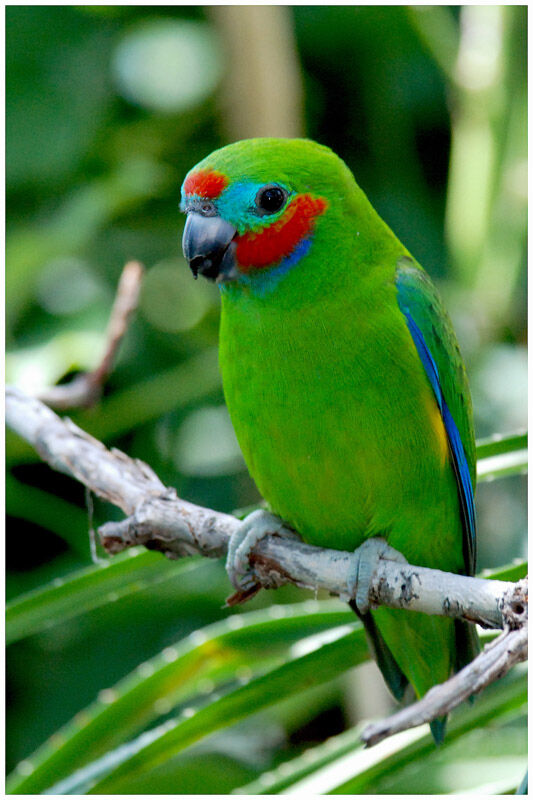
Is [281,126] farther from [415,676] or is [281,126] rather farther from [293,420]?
[415,676]

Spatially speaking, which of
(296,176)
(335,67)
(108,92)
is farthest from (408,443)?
(108,92)

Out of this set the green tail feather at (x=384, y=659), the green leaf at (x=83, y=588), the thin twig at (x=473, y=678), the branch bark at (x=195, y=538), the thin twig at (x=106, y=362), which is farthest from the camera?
the thin twig at (x=106, y=362)

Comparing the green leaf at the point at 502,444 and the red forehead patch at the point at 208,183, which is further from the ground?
the red forehead patch at the point at 208,183

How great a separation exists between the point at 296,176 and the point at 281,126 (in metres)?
0.87

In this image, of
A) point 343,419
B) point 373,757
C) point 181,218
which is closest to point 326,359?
point 343,419

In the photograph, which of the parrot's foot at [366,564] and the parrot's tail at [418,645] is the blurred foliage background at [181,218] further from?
the parrot's foot at [366,564]

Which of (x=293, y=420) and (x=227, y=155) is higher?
(x=227, y=155)

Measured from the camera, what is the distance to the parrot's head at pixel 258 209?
127 cm

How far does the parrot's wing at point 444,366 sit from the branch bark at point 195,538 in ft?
0.71

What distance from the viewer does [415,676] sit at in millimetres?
1579

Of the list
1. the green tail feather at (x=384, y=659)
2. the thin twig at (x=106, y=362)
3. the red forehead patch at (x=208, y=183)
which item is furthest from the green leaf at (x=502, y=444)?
the thin twig at (x=106, y=362)

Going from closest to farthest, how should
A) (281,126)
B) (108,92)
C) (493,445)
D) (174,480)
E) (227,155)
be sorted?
(227,155), (493,445), (281,126), (174,480), (108,92)

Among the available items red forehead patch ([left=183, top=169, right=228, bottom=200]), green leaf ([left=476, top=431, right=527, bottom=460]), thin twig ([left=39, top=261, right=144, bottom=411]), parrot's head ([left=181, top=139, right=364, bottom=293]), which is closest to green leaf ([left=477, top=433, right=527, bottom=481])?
green leaf ([left=476, top=431, right=527, bottom=460])

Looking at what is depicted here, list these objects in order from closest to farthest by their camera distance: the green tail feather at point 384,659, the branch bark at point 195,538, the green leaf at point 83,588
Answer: the branch bark at point 195,538, the green leaf at point 83,588, the green tail feather at point 384,659
